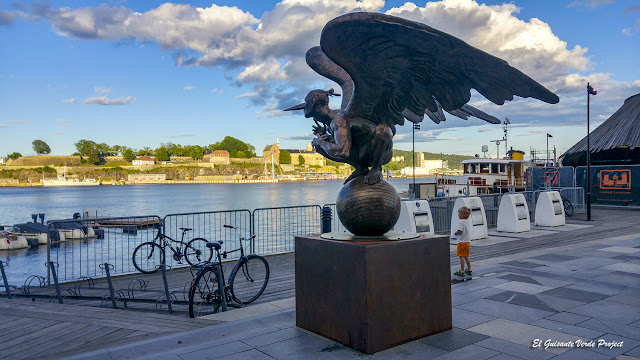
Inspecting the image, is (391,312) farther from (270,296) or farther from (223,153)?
(223,153)

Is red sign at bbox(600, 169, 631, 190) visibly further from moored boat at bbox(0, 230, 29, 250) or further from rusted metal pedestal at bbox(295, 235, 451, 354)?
moored boat at bbox(0, 230, 29, 250)

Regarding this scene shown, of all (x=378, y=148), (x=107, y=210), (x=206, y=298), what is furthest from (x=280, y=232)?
(x=107, y=210)

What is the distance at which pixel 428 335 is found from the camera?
16.0ft

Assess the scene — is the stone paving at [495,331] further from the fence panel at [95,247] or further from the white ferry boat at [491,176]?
the white ferry boat at [491,176]

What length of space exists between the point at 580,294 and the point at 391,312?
382 centimetres

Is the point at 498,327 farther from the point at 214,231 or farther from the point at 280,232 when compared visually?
the point at 280,232

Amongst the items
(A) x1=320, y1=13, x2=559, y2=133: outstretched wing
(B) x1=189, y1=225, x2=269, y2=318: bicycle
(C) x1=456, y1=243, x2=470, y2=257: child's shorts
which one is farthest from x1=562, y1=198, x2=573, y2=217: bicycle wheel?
(A) x1=320, y1=13, x2=559, y2=133: outstretched wing

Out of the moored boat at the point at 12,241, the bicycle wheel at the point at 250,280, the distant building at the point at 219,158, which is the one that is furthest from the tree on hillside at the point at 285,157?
the bicycle wheel at the point at 250,280

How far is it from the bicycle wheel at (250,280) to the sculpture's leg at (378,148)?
3352 mm

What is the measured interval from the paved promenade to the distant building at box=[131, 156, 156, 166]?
192m

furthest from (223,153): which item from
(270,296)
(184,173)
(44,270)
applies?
(270,296)

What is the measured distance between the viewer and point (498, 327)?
5.09m

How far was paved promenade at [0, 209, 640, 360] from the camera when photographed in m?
4.39

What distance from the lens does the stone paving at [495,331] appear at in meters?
4.38
